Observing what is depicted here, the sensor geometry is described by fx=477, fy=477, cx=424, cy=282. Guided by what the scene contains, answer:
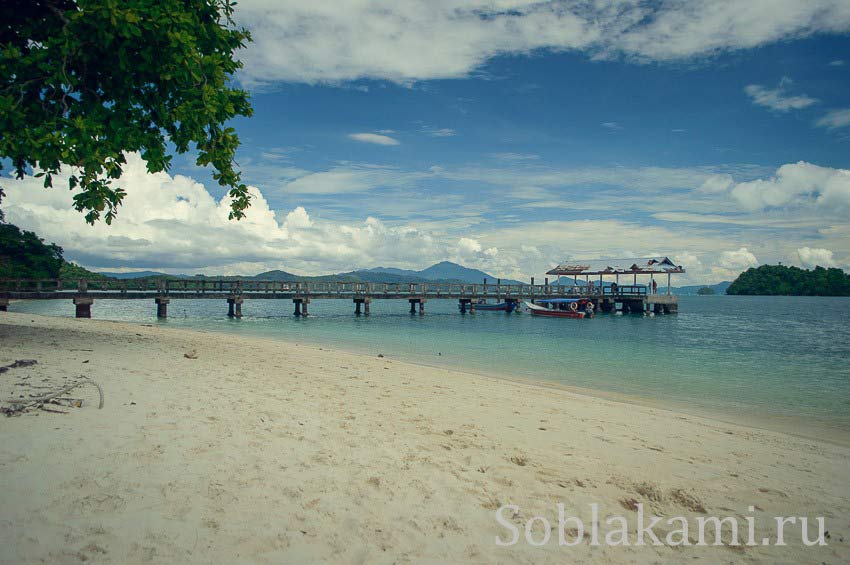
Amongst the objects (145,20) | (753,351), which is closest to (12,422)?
(145,20)

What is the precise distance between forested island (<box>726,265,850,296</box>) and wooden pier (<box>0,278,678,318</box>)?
15387cm

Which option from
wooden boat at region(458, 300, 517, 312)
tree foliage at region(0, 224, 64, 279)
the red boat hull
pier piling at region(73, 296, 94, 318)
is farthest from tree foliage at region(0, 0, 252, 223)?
tree foliage at region(0, 224, 64, 279)

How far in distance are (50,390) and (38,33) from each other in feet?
28.8

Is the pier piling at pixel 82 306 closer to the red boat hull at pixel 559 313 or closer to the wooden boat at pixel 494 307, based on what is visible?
the wooden boat at pixel 494 307

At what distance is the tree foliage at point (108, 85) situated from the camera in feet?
29.0

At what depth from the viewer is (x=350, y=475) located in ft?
15.8

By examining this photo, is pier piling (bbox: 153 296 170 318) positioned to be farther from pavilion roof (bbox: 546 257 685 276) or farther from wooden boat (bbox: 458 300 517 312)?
pavilion roof (bbox: 546 257 685 276)

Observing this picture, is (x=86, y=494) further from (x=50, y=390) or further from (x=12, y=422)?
(x=50, y=390)

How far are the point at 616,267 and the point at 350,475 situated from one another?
62.3 m

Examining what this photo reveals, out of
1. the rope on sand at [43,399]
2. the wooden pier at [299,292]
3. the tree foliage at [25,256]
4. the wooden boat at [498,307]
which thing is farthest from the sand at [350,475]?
the tree foliage at [25,256]

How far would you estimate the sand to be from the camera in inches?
139

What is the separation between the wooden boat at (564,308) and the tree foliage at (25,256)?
5988cm

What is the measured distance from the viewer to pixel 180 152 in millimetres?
11656

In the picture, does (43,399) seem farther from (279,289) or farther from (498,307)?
(498,307)
